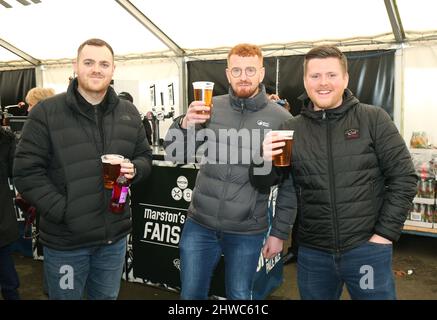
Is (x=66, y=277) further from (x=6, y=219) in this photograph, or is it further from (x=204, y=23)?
(x=204, y=23)

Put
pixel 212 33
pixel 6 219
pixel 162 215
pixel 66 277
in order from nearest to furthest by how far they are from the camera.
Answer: pixel 66 277 < pixel 6 219 < pixel 162 215 < pixel 212 33

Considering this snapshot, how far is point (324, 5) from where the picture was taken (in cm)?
514

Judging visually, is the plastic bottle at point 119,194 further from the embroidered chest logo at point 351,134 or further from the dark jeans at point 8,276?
the dark jeans at point 8,276

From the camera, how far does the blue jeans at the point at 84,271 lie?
2035 millimetres

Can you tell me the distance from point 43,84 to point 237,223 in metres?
7.72

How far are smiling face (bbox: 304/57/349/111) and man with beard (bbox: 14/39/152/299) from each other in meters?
0.98

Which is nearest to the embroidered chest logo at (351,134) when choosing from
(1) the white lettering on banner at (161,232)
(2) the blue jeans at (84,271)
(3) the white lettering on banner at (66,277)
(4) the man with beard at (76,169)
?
(4) the man with beard at (76,169)

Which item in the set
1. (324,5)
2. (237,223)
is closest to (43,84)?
(324,5)

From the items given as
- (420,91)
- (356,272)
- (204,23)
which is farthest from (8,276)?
(420,91)

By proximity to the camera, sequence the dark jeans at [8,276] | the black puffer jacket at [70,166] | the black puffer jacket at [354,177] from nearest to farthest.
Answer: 1. the black puffer jacket at [354,177]
2. the black puffer jacket at [70,166]
3. the dark jeans at [8,276]

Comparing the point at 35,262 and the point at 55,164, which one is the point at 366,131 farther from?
the point at 35,262

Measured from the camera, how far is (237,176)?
215 centimetres

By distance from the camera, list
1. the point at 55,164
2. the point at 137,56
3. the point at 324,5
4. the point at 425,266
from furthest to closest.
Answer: the point at 137,56
the point at 324,5
the point at 425,266
the point at 55,164

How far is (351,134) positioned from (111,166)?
1158mm
